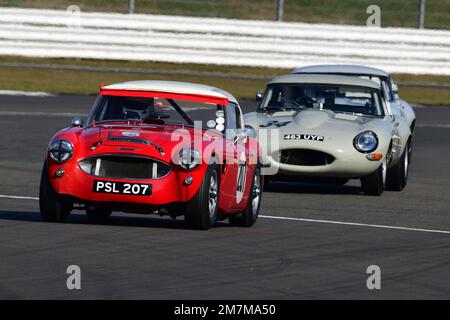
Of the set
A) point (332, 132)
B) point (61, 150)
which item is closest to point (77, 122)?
point (61, 150)

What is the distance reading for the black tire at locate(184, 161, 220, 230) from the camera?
10109 millimetres

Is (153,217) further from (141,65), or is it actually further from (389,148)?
(141,65)

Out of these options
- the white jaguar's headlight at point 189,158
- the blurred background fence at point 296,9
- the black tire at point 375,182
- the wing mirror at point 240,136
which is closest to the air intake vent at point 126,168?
the white jaguar's headlight at point 189,158

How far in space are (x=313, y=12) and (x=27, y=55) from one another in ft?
22.4

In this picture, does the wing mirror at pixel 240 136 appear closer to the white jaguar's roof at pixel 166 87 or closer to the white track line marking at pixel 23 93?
the white jaguar's roof at pixel 166 87

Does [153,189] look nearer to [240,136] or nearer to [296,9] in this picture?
[240,136]

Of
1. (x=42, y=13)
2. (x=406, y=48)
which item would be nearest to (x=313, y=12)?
(x=406, y=48)

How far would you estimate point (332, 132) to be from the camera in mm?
14211

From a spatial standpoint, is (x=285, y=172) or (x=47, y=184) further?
(x=285, y=172)

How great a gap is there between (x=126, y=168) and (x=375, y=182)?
496 cm

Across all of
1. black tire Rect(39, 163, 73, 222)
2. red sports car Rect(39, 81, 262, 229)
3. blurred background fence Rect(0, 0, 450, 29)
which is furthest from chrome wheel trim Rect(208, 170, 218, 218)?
blurred background fence Rect(0, 0, 450, 29)

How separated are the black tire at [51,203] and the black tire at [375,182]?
16.0 feet
